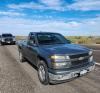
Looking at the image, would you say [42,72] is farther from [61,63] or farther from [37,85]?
[61,63]

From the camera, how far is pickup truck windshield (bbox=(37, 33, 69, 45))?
7551mm

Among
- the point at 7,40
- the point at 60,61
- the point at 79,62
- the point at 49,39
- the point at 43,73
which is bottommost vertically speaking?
the point at 43,73

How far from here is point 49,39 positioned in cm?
786

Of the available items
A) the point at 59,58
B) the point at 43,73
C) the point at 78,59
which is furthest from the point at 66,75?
the point at 43,73

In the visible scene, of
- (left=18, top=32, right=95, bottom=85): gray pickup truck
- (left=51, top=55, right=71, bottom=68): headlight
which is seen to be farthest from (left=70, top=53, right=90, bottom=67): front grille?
(left=51, top=55, right=71, bottom=68): headlight

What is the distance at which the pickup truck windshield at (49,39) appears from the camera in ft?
24.8

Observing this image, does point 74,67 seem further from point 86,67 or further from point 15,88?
point 15,88

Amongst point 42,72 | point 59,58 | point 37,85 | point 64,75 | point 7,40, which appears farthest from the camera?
point 7,40

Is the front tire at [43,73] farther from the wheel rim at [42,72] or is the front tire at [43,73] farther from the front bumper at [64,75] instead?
the front bumper at [64,75]

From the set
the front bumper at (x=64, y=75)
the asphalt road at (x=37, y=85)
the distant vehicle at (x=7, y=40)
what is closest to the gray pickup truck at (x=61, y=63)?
the front bumper at (x=64, y=75)

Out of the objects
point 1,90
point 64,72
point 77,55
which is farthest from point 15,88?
point 77,55

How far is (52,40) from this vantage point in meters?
7.87

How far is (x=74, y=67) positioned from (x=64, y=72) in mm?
461

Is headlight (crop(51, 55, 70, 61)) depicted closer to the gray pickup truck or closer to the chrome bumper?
the gray pickup truck
